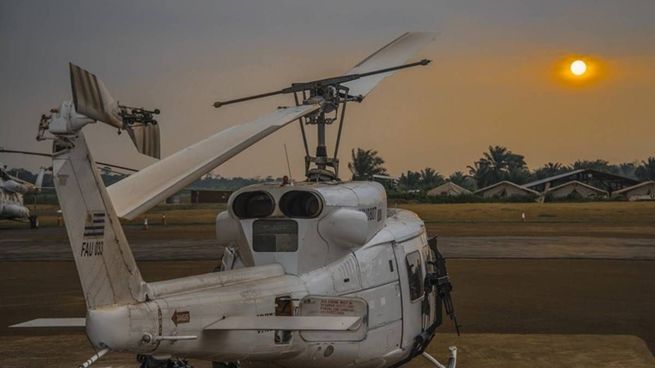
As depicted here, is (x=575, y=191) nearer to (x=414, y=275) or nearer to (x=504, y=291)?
(x=504, y=291)

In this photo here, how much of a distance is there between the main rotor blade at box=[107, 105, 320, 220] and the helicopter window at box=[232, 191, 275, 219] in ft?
2.95

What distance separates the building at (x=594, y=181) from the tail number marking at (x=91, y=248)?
88695 millimetres

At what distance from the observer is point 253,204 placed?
8516 millimetres

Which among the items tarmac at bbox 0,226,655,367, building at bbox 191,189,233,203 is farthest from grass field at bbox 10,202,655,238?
building at bbox 191,189,233,203

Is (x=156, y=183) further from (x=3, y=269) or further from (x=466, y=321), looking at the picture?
(x=3, y=269)

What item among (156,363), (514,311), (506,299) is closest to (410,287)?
(156,363)

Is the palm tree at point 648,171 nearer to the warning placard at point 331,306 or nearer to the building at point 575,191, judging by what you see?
the building at point 575,191

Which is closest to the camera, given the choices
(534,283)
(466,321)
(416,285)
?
(416,285)

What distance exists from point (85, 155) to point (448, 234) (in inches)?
1255

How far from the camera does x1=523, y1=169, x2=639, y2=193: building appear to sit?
92.8 meters

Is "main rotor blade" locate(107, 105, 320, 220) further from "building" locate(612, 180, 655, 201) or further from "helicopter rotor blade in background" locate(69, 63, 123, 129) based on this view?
"building" locate(612, 180, 655, 201)

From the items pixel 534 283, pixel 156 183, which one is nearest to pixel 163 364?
pixel 156 183

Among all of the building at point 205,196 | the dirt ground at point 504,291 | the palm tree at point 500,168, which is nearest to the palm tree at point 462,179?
the palm tree at point 500,168

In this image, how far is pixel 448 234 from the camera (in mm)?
36969
